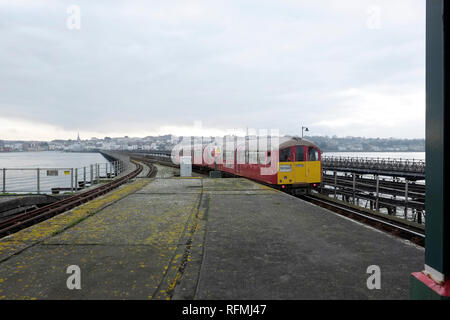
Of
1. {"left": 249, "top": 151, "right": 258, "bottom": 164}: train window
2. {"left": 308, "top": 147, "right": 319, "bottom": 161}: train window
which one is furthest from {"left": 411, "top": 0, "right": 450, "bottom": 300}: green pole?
{"left": 249, "top": 151, "right": 258, "bottom": 164}: train window

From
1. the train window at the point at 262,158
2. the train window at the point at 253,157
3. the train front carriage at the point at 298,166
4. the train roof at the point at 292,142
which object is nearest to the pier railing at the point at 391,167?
the train front carriage at the point at 298,166

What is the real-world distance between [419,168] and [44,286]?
38.1m

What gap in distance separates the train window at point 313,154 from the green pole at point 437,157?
1155cm

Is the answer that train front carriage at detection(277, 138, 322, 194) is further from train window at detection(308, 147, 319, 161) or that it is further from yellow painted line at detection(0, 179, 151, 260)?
yellow painted line at detection(0, 179, 151, 260)

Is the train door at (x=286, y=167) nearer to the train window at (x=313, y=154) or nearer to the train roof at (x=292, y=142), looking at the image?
the train roof at (x=292, y=142)

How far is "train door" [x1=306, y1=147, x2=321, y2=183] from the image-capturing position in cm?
1341

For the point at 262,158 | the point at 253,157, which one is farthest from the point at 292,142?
the point at 253,157

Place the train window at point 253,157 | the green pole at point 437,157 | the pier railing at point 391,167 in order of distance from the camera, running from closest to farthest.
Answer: the green pole at point 437,157
the train window at point 253,157
the pier railing at point 391,167

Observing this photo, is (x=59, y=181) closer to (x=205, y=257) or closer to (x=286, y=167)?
(x=286, y=167)

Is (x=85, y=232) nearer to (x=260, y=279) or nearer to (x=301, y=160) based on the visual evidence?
(x=260, y=279)

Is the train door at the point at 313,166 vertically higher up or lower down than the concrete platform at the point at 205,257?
higher up

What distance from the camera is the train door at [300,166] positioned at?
1318cm

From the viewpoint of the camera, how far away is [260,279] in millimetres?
3430
